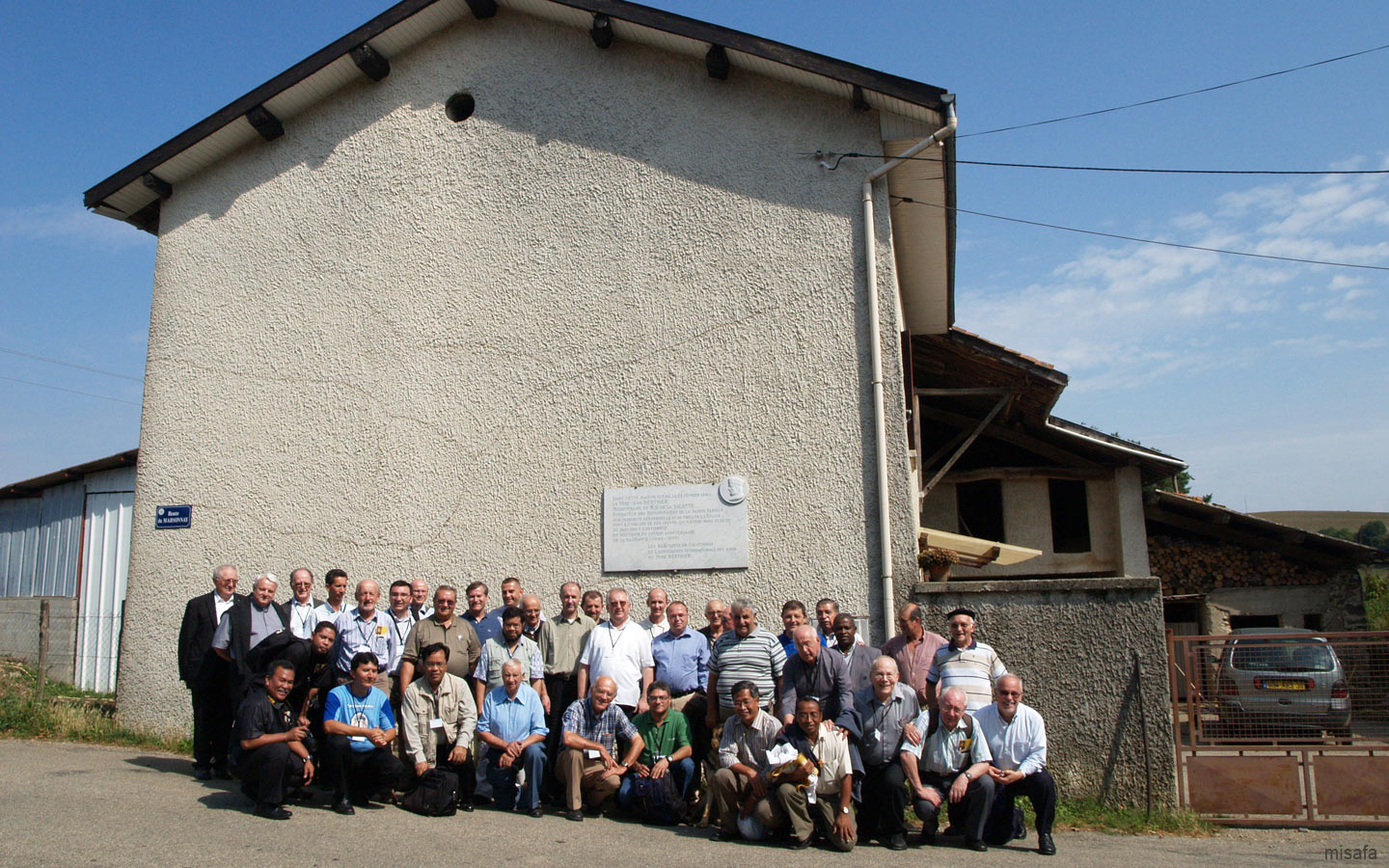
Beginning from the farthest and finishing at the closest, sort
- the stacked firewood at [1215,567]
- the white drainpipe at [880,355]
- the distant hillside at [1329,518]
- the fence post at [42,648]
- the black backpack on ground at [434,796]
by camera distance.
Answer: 1. the distant hillside at [1329,518]
2. the stacked firewood at [1215,567]
3. the fence post at [42,648]
4. the white drainpipe at [880,355]
5. the black backpack on ground at [434,796]

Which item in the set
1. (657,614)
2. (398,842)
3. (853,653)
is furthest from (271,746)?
(853,653)

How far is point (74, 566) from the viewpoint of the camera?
13.5m

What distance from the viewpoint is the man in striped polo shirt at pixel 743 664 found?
6859 mm

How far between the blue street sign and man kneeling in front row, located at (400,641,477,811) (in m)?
4.26

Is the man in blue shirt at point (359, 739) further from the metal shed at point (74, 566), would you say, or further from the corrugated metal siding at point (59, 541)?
the corrugated metal siding at point (59, 541)

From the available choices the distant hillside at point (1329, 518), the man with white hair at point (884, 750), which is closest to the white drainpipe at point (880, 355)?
the man with white hair at point (884, 750)

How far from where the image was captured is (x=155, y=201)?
11.2 m

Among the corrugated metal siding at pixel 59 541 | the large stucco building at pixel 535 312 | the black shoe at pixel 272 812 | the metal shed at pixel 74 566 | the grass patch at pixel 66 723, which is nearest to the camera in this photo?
the black shoe at pixel 272 812

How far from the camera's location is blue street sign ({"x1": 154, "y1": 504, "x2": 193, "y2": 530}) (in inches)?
396

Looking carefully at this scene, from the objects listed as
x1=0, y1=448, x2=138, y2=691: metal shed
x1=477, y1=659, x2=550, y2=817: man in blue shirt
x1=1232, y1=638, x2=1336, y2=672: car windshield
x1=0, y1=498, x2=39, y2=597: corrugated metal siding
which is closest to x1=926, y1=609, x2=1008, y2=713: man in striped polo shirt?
x1=1232, y1=638, x2=1336, y2=672: car windshield

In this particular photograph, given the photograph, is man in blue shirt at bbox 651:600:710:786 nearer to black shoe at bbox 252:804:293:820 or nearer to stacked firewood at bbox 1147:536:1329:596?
black shoe at bbox 252:804:293:820

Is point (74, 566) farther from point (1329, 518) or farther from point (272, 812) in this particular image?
point (1329, 518)

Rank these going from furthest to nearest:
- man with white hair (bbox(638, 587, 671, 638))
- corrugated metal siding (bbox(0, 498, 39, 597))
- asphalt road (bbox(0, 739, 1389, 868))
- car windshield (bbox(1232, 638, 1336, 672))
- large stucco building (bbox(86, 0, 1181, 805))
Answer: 1. corrugated metal siding (bbox(0, 498, 39, 597))
2. large stucco building (bbox(86, 0, 1181, 805))
3. man with white hair (bbox(638, 587, 671, 638))
4. car windshield (bbox(1232, 638, 1336, 672))
5. asphalt road (bbox(0, 739, 1389, 868))

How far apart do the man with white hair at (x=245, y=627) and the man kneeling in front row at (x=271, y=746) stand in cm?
89
